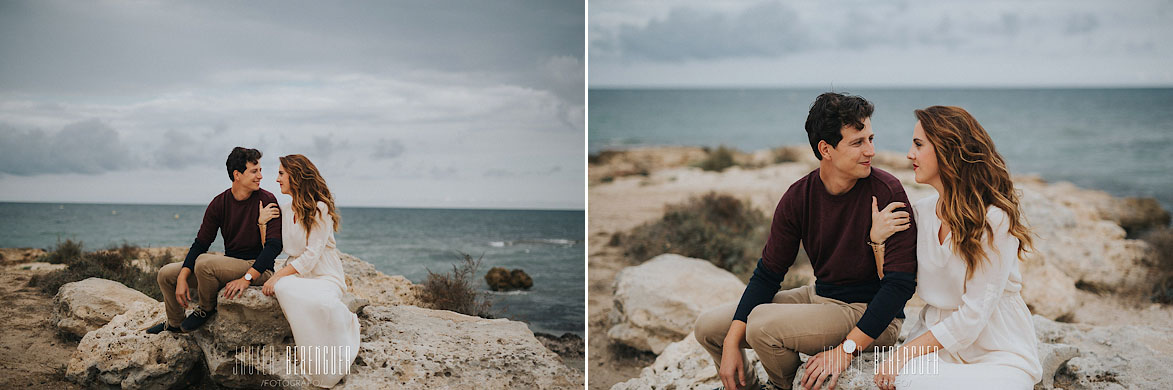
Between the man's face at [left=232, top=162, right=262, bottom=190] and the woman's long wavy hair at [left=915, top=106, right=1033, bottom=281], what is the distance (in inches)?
123

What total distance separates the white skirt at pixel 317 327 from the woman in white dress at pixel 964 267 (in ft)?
8.30

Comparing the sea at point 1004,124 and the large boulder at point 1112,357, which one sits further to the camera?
the sea at point 1004,124

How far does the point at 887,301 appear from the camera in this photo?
8.90ft

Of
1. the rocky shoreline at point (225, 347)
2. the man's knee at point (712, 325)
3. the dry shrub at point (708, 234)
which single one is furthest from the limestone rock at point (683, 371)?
the dry shrub at point (708, 234)

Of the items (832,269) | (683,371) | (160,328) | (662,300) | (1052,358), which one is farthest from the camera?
(662,300)

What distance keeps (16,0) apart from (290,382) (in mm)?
2417

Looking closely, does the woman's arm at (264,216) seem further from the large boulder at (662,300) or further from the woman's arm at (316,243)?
the large boulder at (662,300)

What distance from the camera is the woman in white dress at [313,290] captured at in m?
3.66

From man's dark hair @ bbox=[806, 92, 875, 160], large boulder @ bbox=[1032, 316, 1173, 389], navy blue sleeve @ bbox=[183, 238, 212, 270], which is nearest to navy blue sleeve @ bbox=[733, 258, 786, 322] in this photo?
man's dark hair @ bbox=[806, 92, 875, 160]

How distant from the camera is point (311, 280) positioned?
3.69 meters

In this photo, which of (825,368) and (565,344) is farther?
(565,344)

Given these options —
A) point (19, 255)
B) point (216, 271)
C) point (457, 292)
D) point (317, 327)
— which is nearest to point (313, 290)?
point (317, 327)

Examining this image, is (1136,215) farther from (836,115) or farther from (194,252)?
(194,252)

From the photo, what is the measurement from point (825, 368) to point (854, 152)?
0.82 meters
